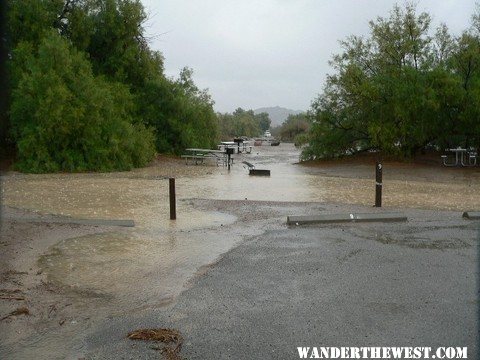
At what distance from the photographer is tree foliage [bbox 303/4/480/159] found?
23.3 meters

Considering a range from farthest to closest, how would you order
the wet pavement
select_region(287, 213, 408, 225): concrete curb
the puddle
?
select_region(287, 213, 408, 225): concrete curb < the puddle < the wet pavement

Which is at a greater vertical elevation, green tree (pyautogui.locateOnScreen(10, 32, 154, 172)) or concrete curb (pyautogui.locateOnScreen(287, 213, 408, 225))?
green tree (pyautogui.locateOnScreen(10, 32, 154, 172))

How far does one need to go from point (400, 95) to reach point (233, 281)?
20497 millimetres

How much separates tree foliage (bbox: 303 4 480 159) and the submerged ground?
42.9 ft

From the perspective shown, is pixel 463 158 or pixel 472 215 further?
pixel 463 158

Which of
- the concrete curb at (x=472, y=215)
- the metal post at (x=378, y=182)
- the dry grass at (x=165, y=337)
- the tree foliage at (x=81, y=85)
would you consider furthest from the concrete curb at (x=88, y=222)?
the tree foliage at (x=81, y=85)

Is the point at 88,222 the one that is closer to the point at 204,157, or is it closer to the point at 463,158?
the point at 204,157

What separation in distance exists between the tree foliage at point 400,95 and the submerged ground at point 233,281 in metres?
13.1

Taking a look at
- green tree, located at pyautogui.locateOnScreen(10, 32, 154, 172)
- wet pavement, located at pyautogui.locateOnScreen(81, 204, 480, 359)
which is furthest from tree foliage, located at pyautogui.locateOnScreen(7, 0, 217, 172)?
wet pavement, located at pyautogui.locateOnScreen(81, 204, 480, 359)

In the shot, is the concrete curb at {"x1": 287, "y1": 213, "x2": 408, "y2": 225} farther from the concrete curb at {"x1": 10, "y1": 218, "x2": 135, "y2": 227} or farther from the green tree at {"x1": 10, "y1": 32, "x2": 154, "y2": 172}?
the green tree at {"x1": 10, "y1": 32, "x2": 154, "y2": 172}

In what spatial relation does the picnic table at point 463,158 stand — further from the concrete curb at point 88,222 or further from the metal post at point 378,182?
the concrete curb at point 88,222

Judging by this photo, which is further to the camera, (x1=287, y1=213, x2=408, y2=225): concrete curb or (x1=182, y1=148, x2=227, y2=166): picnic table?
(x1=182, y1=148, x2=227, y2=166): picnic table

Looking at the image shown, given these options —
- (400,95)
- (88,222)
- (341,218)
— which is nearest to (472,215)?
(341,218)

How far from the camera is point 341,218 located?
9.37m
